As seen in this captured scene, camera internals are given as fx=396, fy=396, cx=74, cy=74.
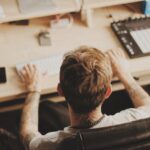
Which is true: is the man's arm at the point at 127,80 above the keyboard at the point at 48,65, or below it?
below

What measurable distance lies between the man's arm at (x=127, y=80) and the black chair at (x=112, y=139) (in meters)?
0.53

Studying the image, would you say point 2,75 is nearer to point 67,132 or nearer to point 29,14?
point 29,14

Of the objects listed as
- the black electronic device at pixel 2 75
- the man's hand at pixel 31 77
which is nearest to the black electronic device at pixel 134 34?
the man's hand at pixel 31 77

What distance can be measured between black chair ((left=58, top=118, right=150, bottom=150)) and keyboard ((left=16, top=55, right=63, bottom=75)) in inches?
28.8

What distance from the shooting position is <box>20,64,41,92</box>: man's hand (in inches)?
72.7

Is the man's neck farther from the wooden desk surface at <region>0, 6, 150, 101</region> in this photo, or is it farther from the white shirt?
the wooden desk surface at <region>0, 6, 150, 101</region>

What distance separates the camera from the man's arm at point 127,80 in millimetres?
1785

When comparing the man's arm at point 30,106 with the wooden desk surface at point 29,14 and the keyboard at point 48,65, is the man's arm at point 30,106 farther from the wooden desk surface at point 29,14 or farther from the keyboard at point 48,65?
the wooden desk surface at point 29,14

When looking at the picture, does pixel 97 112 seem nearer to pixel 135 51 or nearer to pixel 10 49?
pixel 135 51

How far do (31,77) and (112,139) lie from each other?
768 mm

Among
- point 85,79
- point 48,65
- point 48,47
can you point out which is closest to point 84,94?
point 85,79

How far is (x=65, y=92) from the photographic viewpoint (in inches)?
53.7

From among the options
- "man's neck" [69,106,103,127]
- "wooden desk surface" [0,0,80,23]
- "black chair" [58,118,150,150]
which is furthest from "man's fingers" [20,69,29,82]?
"black chair" [58,118,150,150]

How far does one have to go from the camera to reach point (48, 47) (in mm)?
2080
